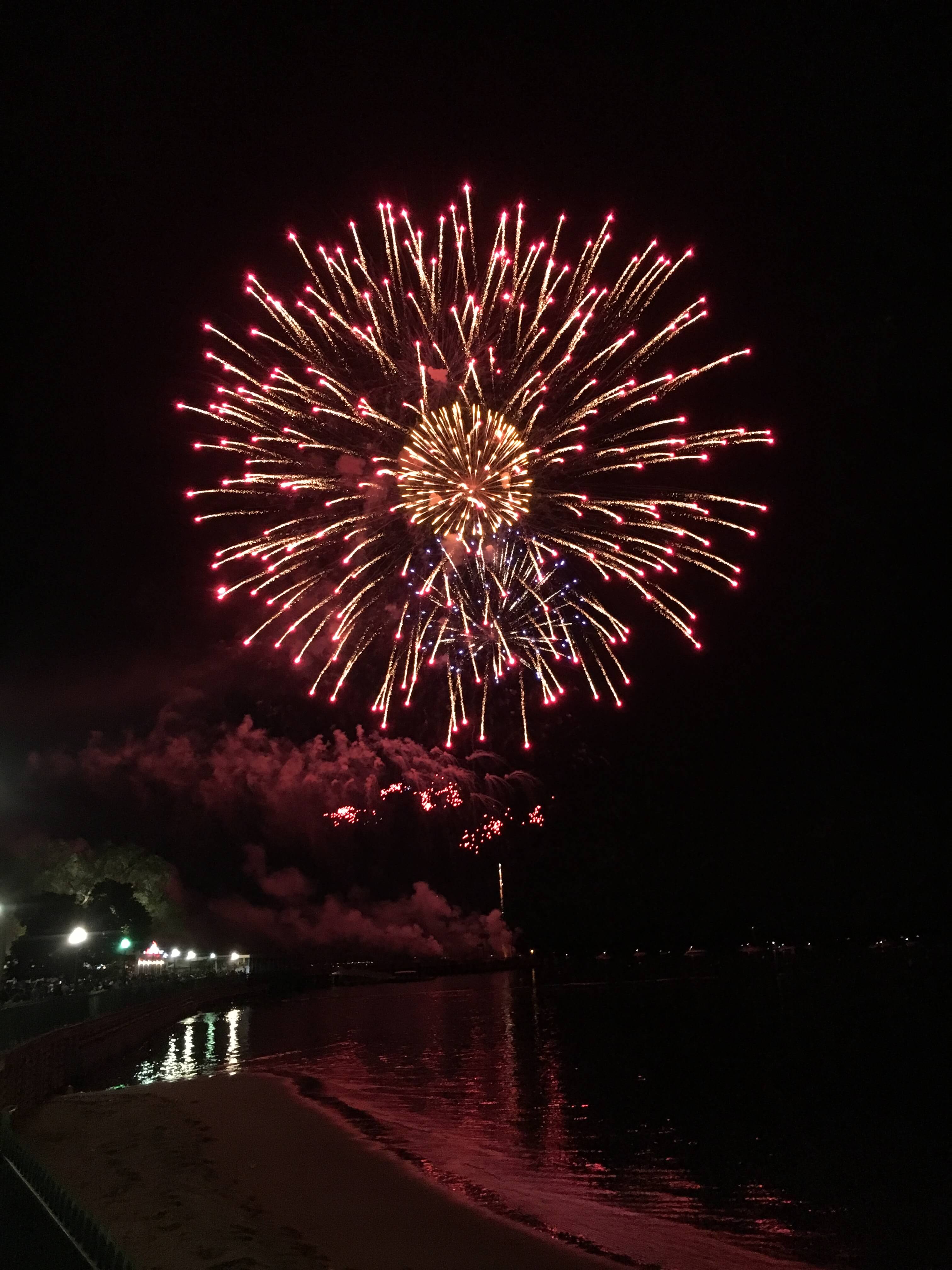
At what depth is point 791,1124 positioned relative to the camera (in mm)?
23156

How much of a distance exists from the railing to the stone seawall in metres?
6.55

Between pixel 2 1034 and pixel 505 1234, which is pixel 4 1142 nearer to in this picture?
pixel 505 1234

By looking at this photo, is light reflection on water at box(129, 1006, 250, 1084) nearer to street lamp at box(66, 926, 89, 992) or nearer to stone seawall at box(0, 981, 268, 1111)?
stone seawall at box(0, 981, 268, 1111)

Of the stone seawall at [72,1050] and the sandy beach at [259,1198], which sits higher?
the stone seawall at [72,1050]

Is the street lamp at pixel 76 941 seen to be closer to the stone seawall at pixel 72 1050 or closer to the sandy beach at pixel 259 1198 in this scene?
the stone seawall at pixel 72 1050

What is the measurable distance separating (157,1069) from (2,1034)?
1573 cm

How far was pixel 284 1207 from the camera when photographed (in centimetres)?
1419

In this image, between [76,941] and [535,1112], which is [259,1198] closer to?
[535,1112]

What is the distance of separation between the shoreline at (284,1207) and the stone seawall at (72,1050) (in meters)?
0.82

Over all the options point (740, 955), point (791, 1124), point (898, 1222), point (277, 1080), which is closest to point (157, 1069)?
point (277, 1080)

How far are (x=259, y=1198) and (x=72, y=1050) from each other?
1480 centimetres

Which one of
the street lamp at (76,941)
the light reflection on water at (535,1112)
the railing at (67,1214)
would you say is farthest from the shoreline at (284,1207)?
the street lamp at (76,941)

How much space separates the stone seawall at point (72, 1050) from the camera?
60.8 feet

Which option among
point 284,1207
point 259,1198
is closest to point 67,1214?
point 284,1207
